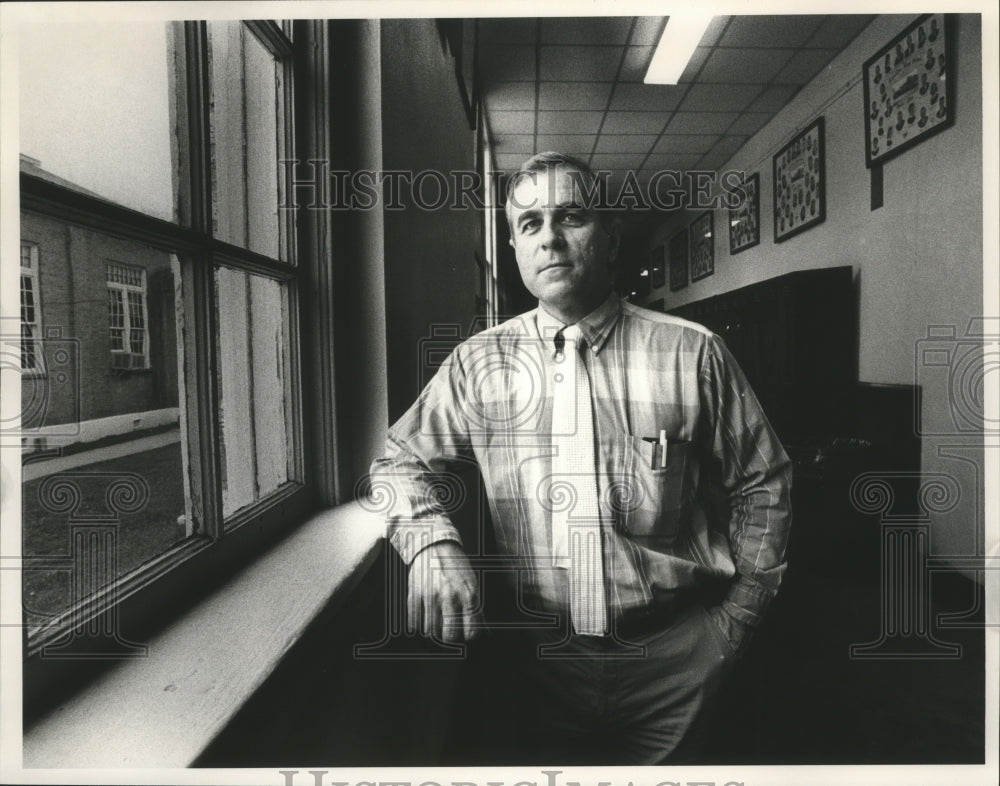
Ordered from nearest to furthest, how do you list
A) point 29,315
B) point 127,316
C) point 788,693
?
point 127,316, point 29,315, point 788,693

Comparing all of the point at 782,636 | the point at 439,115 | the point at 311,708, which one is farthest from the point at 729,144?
the point at 311,708

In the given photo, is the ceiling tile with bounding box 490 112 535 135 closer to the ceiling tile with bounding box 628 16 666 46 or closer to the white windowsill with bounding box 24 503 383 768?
the ceiling tile with bounding box 628 16 666 46

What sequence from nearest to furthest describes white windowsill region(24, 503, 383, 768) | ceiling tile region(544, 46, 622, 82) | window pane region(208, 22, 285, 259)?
white windowsill region(24, 503, 383, 768) < window pane region(208, 22, 285, 259) < ceiling tile region(544, 46, 622, 82)

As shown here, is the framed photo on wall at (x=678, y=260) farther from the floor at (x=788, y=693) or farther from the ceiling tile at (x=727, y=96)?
the floor at (x=788, y=693)

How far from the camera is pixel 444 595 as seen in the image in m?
1.02

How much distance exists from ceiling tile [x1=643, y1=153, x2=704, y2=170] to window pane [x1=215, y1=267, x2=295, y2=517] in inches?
24.8

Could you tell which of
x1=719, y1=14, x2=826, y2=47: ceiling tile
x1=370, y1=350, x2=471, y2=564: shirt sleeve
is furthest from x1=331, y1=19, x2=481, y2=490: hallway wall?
x1=719, y1=14, x2=826, y2=47: ceiling tile

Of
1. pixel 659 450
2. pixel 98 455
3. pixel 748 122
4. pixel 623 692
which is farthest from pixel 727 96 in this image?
pixel 98 455

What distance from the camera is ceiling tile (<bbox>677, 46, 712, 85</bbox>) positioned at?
1026 millimetres

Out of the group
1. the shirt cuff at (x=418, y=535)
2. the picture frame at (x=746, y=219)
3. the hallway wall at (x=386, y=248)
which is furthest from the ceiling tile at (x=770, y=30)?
the shirt cuff at (x=418, y=535)

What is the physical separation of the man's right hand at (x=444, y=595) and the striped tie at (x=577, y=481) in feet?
0.49

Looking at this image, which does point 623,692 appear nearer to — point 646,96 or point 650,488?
point 650,488

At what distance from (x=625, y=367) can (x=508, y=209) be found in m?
0.31

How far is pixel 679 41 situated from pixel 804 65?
207 millimetres
